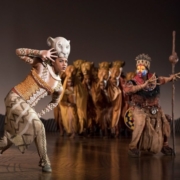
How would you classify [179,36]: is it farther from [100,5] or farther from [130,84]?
[130,84]

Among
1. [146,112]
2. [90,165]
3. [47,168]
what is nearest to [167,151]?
[146,112]

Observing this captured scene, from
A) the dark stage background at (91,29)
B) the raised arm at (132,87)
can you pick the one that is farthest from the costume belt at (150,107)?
the dark stage background at (91,29)

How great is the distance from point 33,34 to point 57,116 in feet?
6.17

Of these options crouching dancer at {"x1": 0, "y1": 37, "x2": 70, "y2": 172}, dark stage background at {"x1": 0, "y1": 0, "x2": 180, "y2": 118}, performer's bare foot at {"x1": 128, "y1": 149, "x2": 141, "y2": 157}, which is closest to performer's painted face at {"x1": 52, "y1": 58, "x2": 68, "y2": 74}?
crouching dancer at {"x1": 0, "y1": 37, "x2": 70, "y2": 172}

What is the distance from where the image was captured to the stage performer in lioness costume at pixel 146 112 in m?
6.96

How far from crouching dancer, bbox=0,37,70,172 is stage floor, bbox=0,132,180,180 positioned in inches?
10.8

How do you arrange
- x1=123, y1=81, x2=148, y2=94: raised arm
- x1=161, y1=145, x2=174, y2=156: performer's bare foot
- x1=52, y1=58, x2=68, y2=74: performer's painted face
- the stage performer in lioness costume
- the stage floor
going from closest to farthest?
1. the stage floor
2. x1=52, y1=58, x2=68, y2=74: performer's painted face
3. x1=123, y1=81, x2=148, y2=94: raised arm
4. the stage performer in lioness costume
5. x1=161, y1=145, x2=174, y2=156: performer's bare foot

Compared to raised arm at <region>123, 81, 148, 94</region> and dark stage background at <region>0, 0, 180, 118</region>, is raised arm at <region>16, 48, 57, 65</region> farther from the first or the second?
dark stage background at <region>0, 0, 180, 118</region>

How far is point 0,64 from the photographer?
1145 cm

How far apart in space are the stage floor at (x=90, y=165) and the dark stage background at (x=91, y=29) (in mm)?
3611

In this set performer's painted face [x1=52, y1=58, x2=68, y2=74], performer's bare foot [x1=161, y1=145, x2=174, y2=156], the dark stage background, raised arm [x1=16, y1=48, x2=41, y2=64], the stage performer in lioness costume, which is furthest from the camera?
the dark stage background

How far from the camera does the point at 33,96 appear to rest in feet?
18.4

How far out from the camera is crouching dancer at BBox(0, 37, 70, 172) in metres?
5.46

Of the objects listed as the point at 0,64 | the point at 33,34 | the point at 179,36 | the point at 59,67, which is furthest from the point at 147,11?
the point at 59,67
